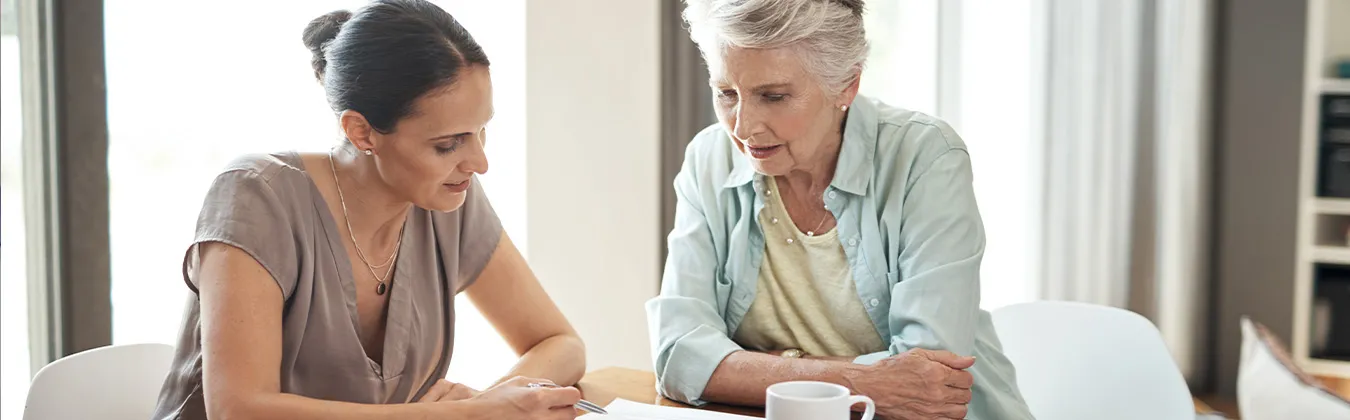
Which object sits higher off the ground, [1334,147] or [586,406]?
[1334,147]

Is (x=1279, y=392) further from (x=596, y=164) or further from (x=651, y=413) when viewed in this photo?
(x=596, y=164)

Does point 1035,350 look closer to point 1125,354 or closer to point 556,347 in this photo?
point 1125,354

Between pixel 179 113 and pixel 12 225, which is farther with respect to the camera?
pixel 179 113

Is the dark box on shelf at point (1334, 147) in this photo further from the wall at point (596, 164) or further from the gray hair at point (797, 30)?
the gray hair at point (797, 30)

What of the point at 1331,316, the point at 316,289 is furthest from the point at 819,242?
the point at 1331,316

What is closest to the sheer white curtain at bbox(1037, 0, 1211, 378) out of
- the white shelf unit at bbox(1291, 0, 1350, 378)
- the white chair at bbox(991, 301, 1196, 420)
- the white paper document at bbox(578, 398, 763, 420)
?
the white shelf unit at bbox(1291, 0, 1350, 378)

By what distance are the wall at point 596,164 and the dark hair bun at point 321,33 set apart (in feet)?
5.37

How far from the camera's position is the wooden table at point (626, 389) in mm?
1581

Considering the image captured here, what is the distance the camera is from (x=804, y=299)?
1732 millimetres

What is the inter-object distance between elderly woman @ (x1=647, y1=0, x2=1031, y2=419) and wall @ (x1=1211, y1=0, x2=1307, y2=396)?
94.7 inches

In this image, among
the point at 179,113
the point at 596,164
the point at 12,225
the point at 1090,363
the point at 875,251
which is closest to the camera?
the point at 875,251

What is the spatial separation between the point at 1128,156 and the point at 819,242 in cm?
231

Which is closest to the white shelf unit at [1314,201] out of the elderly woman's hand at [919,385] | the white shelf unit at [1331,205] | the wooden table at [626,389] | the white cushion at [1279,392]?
the white shelf unit at [1331,205]

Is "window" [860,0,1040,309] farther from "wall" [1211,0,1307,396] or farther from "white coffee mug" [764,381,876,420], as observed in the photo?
"white coffee mug" [764,381,876,420]
